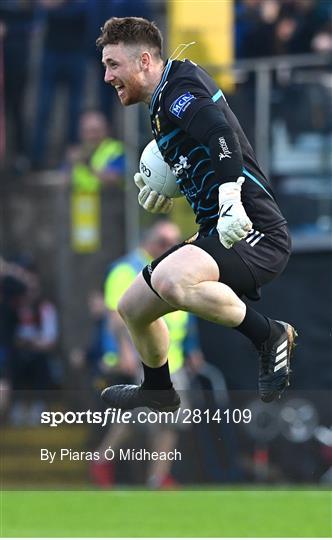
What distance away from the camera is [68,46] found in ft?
39.8

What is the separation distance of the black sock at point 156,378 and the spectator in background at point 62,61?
458cm

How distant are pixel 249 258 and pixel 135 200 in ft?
15.0

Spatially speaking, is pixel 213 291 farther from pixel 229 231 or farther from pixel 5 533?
pixel 5 533

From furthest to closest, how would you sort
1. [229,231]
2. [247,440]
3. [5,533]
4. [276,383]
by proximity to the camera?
[247,440] → [5,533] → [276,383] → [229,231]

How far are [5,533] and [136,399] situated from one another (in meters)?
1.76

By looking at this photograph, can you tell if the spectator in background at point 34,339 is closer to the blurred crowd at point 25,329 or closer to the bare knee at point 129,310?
the blurred crowd at point 25,329

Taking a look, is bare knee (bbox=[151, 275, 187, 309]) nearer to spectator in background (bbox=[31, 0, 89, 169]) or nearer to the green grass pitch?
the green grass pitch

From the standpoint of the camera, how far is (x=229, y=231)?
6.78 metres

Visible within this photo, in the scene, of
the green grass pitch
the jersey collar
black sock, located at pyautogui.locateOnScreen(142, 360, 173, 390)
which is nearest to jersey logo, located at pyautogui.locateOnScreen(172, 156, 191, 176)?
the jersey collar

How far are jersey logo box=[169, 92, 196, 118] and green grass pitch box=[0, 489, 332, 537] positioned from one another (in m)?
3.09

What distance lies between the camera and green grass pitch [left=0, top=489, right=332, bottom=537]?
9438mm

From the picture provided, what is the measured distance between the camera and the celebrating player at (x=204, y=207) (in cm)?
693

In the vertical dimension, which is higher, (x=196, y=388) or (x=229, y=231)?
(x=229, y=231)

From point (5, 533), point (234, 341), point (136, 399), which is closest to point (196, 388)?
point (234, 341)
